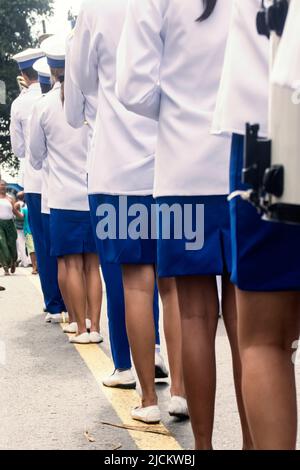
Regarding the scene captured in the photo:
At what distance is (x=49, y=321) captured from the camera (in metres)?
8.01

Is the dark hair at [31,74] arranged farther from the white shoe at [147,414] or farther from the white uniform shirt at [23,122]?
the white shoe at [147,414]

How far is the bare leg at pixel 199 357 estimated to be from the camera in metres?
3.22

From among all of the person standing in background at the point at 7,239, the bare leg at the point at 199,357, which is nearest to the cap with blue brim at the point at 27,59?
the bare leg at the point at 199,357

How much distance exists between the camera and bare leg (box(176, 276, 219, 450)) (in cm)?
322

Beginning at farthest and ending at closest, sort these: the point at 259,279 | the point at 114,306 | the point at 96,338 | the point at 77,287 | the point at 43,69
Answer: the point at 43,69
the point at 77,287
the point at 96,338
the point at 114,306
the point at 259,279

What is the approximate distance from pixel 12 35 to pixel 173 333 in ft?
112

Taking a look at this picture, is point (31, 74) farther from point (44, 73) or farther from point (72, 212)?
point (72, 212)

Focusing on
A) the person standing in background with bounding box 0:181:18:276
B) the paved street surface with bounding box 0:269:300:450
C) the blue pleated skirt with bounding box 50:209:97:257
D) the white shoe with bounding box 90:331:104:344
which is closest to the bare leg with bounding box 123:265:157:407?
the paved street surface with bounding box 0:269:300:450

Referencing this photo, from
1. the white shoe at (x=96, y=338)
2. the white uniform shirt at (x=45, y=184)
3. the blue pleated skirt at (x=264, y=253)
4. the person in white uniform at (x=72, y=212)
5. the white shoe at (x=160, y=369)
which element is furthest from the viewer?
the white uniform shirt at (x=45, y=184)

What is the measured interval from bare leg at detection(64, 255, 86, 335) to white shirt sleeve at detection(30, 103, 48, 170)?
0.81 m

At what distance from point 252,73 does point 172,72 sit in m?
1.06

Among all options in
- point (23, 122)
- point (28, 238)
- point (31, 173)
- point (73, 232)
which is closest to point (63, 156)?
point (73, 232)

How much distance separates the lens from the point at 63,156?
673cm
